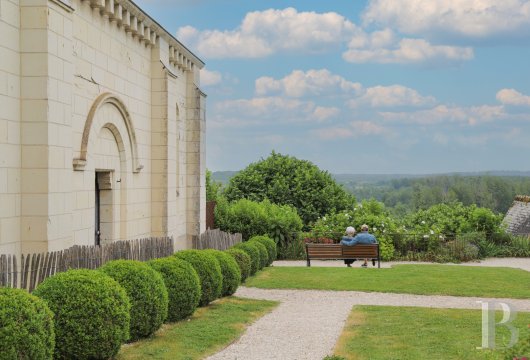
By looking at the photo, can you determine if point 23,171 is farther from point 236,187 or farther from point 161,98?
point 236,187

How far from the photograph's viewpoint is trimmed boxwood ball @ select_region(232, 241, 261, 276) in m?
18.2

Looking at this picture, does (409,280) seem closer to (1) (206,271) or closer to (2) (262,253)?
(2) (262,253)

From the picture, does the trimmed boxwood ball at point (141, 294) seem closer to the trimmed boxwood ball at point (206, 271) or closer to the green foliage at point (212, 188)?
the trimmed boxwood ball at point (206, 271)

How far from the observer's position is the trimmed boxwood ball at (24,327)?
689 centimetres

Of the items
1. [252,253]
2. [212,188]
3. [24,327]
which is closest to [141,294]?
[24,327]

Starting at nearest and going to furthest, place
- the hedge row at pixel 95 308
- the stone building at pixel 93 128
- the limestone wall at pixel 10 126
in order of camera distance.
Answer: the hedge row at pixel 95 308
the limestone wall at pixel 10 126
the stone building at pixel 93 128

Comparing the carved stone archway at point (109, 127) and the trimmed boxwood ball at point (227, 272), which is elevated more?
the carved stone archway at point (109, 127)

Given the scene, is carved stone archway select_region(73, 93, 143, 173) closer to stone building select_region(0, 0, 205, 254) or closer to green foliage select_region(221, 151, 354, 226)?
stone building select_region(0, 0, 205, 254)

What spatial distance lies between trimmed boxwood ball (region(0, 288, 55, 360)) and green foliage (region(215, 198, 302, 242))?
61.2 ft

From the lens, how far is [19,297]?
7227 mm

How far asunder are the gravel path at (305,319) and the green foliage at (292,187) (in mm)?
15877

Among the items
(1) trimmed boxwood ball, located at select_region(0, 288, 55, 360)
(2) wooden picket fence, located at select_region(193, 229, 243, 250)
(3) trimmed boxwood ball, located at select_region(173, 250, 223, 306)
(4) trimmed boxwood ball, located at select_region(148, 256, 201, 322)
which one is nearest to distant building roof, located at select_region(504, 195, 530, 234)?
(2) wooden picket fence, located at select_region(193, 229, 243, 250)

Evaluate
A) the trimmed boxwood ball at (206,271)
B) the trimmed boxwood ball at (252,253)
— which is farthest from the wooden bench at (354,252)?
the trimmed boxwood ball at (206,271)

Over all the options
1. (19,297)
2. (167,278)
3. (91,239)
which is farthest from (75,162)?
(19,297)
